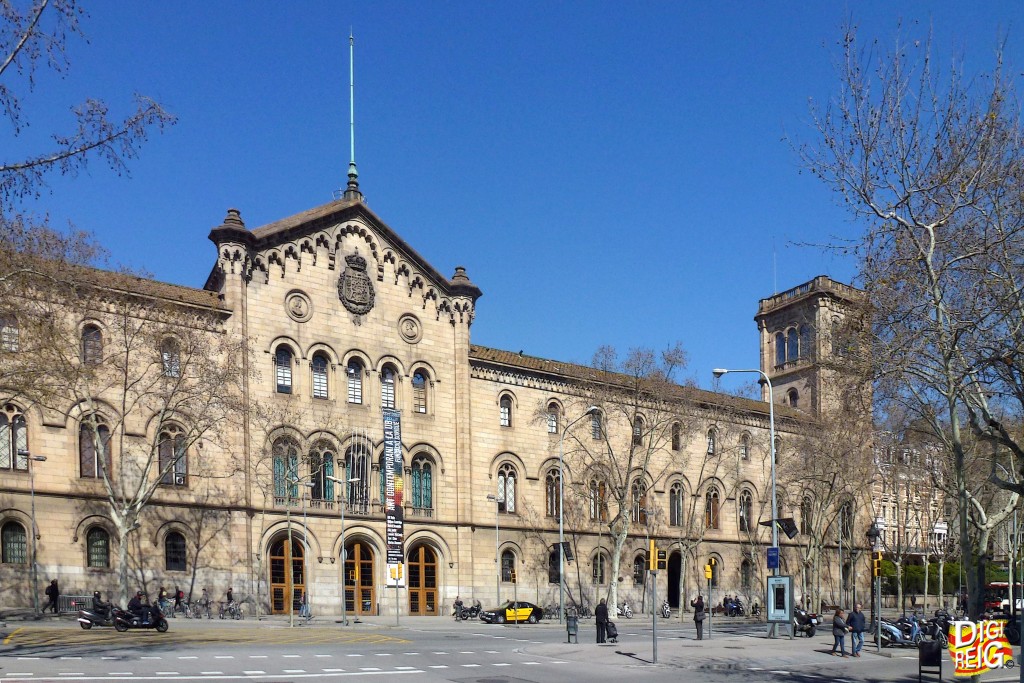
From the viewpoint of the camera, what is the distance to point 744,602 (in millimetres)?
67938

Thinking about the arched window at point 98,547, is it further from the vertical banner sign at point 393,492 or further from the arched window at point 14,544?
the vertical banner sign at point 393,492

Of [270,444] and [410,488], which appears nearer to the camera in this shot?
[270,444]

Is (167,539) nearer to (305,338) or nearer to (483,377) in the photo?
(305,338)

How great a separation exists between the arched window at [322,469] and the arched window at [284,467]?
Result: 88cm

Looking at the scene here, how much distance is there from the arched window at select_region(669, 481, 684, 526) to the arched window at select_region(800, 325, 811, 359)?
16121 millimetres

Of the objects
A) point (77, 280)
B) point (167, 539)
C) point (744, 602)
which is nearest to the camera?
point (77, 280)

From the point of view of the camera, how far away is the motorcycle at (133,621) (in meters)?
34.7

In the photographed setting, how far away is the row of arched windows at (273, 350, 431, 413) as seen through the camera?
5053cm

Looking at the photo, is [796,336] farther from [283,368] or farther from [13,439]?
[13,439]

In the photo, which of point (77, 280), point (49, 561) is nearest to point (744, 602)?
point (49, 561)

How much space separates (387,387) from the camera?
5425 cm

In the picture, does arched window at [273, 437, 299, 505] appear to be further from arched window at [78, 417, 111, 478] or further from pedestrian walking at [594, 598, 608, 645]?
pedestrian walking at [594, 598, 608, 645]

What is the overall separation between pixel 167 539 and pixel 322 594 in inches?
317

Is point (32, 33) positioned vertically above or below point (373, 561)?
above
